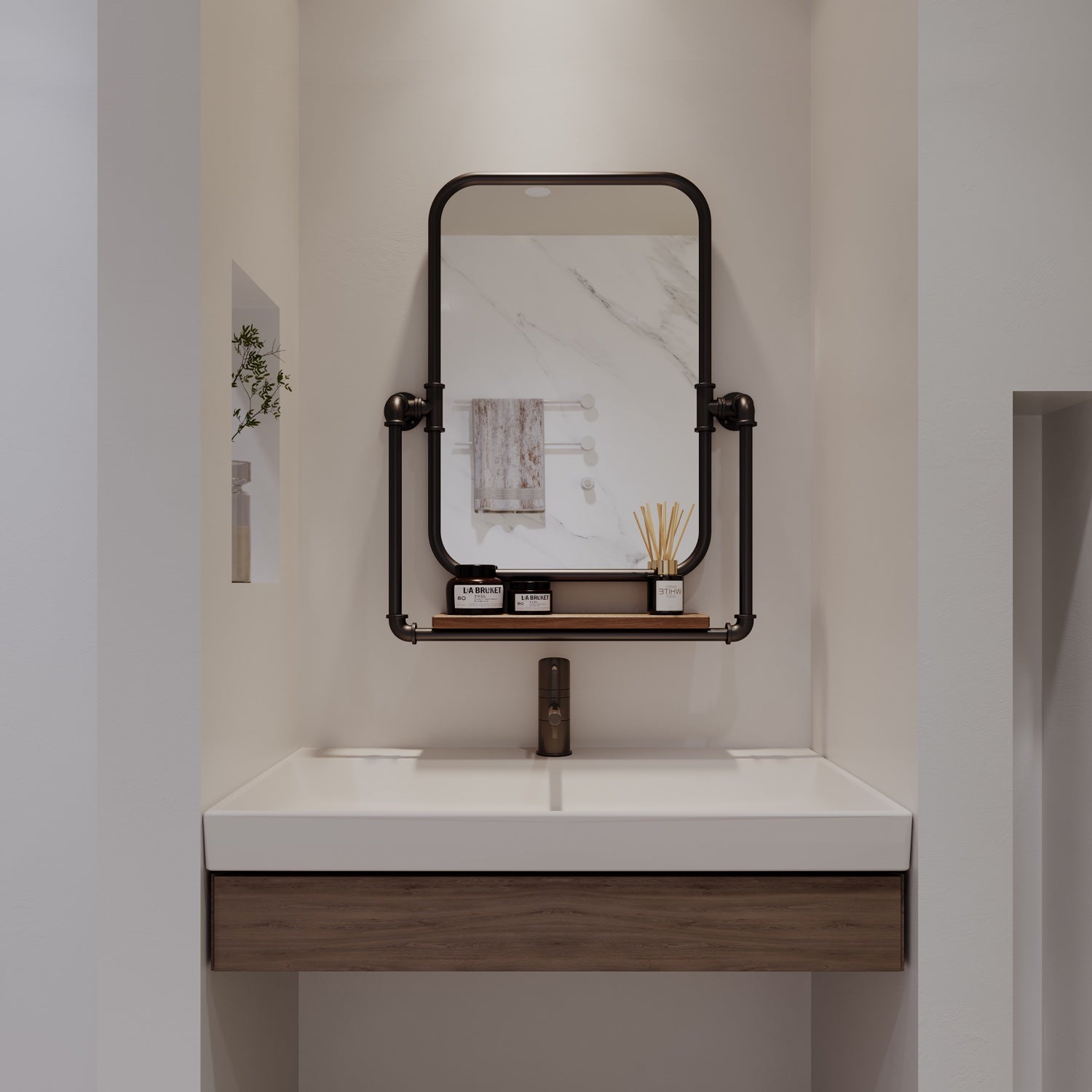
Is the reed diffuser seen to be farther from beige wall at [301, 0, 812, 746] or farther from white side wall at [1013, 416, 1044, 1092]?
white side wall at [1013, 416, 1044, 1092]

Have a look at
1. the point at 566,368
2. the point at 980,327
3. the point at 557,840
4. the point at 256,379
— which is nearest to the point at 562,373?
the point at 566,368

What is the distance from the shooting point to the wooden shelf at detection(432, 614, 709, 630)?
1.67 metres

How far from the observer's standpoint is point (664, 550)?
175 centimetres

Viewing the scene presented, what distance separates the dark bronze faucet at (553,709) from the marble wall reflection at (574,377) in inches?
7.9

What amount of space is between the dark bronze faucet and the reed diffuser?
212 mm

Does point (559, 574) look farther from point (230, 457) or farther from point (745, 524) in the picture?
point (230, 457)

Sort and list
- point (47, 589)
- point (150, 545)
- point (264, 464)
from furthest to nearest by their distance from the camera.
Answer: point (47, 589), point (264, 464), point (150, 545)

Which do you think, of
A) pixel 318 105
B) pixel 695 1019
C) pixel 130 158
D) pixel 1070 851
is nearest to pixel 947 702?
pixel 1070 851

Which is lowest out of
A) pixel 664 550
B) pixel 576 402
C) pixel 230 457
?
pixel 664 550

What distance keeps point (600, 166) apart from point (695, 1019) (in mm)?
1689

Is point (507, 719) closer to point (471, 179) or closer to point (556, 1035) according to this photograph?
point (556, 1035)

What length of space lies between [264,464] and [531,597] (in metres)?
0.55

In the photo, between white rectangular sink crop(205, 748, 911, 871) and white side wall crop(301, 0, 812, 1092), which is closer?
white rectangular sink crop(205, 748, 911, 871)

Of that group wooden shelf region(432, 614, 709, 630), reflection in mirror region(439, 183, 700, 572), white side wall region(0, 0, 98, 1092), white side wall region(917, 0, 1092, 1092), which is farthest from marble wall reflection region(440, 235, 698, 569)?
white side wall region(0, 0, 98, 1092)
